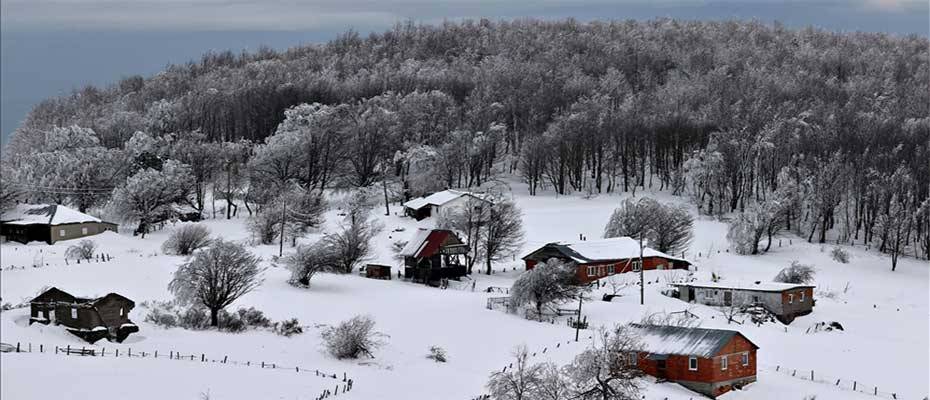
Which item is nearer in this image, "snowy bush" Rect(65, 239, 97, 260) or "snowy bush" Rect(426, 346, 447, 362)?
"snowy bush" Rect(426, 346, 447, 362)

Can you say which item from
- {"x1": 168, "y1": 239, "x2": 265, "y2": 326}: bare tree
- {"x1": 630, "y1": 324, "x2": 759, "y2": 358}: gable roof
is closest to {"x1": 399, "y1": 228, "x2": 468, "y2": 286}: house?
{"x1": 168, "y1": 239, "x2": 265, "y2": 326}: bare tree

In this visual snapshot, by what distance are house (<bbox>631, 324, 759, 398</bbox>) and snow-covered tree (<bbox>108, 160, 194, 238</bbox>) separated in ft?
133

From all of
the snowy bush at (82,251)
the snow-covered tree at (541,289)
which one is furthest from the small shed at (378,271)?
the snowy bush at (82,251)

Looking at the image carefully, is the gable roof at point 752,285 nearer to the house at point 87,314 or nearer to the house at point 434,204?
the house at point 434,204

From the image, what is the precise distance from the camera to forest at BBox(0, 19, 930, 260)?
8138 cm

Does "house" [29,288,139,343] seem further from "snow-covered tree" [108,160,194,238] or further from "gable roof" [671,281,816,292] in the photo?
"gable roof" [671,281,816,292]

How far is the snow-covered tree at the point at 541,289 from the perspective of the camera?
5375 cm

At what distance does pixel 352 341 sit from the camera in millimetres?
44406

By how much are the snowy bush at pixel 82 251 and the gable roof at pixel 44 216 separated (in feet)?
23.7

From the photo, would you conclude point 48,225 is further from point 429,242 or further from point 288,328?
point 288,328

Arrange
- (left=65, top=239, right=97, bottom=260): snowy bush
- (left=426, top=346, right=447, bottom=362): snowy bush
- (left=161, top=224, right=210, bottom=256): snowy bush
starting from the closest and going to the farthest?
(left=426, top=346, right=447, bottom=362): snowy bush, (left=65, top=239, right=97, bottom=260): snowy bush, (left=161, top=224, right=210, bottom=256): snowy bush

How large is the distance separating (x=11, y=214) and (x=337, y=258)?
81.1 feet

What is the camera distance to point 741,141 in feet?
295

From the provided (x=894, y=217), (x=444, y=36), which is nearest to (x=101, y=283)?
(x=894, y=217)
